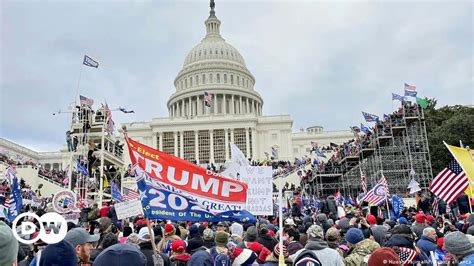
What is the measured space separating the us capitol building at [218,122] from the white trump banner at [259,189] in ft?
196

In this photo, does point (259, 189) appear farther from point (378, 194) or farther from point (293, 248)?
point (378, 194)

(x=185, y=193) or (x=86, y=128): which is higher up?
(x=86, y=128)

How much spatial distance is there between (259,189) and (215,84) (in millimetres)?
78191

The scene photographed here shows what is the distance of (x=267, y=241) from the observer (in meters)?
6.47

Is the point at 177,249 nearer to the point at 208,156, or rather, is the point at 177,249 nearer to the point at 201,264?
the point at 201,264

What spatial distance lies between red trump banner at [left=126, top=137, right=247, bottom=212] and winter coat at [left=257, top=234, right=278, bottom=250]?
58 centimetres

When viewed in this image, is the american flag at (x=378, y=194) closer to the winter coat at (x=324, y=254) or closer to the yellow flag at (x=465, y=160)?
the yellow flag at (x=465, y=160)

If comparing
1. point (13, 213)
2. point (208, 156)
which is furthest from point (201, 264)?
point (208, 156)

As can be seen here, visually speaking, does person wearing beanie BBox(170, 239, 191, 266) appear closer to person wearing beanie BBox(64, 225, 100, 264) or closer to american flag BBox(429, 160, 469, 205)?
person wearing beanie BBox(64, 225, 100, 264)

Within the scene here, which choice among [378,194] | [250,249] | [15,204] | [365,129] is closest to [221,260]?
[250,249]

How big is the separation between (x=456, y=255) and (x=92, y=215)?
943 cm

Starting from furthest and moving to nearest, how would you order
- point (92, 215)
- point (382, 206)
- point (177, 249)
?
point (382, 206) → point (92, 215) → point (177, 249)

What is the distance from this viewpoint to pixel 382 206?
1855 cm

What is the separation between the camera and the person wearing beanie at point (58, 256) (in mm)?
3330
